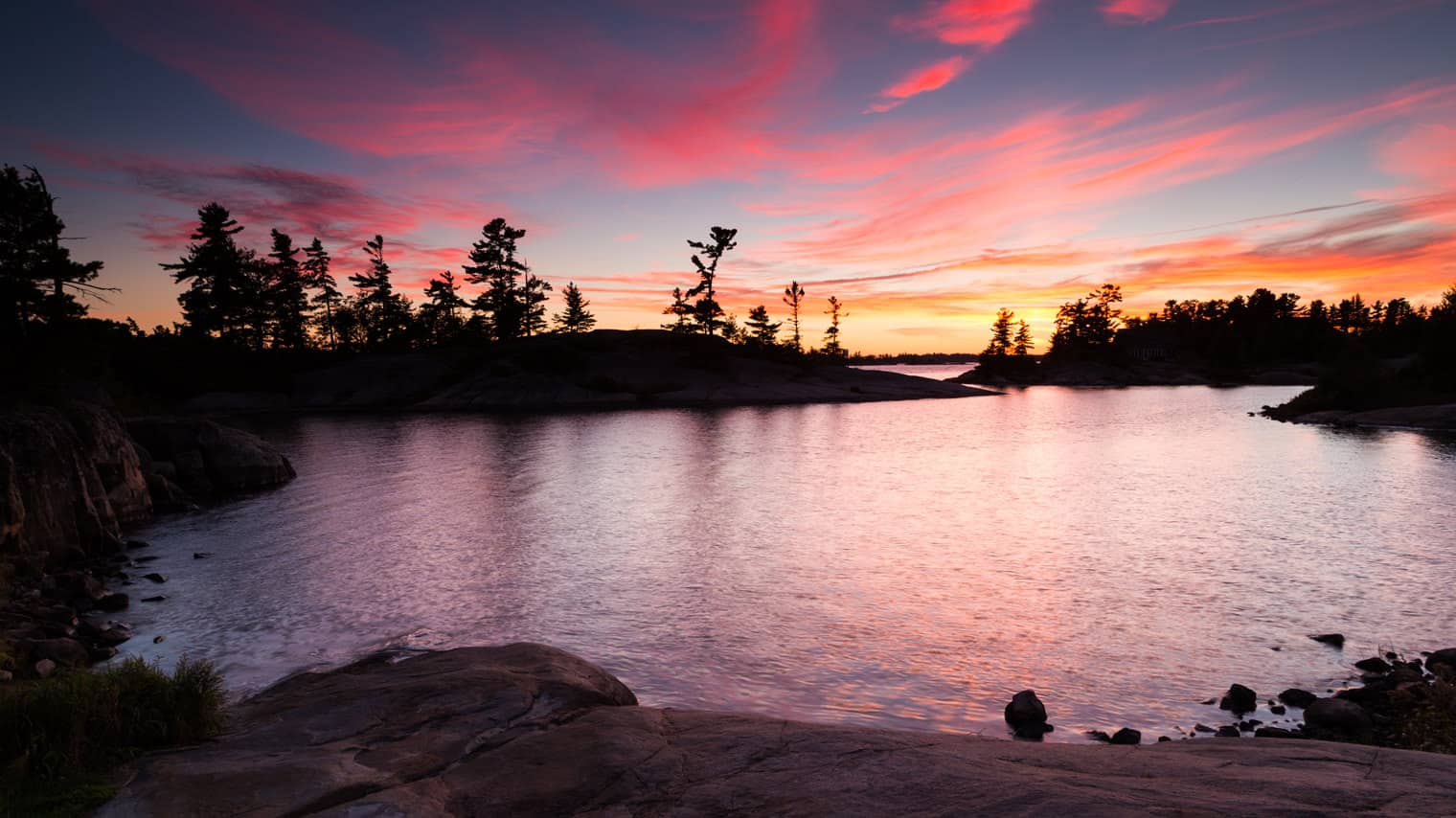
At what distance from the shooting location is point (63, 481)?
20.7 metres

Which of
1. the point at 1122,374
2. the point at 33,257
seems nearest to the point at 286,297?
the point at 33,257

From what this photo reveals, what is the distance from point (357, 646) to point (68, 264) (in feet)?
113

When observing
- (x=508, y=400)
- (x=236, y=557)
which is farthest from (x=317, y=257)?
(x=236, y=557)

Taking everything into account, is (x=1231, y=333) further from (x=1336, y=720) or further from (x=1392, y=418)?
(x=1336, y=720)

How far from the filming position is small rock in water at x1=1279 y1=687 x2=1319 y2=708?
11234 millimetres

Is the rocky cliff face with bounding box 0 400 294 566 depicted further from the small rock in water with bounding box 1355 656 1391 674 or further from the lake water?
the small rock in water with bounding box 1355 656 1391 674

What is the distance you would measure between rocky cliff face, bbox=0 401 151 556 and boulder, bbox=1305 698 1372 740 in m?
26.3

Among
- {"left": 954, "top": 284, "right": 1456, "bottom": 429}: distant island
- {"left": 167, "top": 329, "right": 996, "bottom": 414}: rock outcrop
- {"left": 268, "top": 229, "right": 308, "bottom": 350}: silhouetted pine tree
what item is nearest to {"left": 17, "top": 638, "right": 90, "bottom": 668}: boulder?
{"left": 167, "top": 329, "right": 996, "bottom": 414}: rock outcrop

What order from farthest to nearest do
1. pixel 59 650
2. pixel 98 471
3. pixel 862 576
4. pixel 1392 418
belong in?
pixel 1392 418
pixel 98 471
pixel 862 576
pixel 59 650

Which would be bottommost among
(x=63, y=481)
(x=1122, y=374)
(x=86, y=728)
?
(x=86, y=728)

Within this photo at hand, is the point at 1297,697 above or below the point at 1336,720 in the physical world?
below

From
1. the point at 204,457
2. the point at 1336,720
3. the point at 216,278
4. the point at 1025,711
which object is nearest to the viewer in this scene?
the point at 1336,720

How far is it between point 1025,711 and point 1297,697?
455cm

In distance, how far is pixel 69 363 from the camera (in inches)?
1404
